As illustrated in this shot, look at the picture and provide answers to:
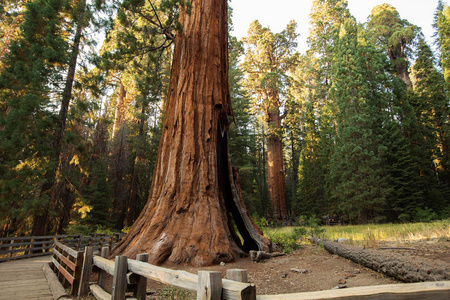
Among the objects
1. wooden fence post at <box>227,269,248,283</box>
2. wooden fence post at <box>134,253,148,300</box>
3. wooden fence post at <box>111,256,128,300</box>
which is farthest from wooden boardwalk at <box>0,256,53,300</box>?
wooden fence post at <box>227,269,248,283</box>

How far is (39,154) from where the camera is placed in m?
11.4

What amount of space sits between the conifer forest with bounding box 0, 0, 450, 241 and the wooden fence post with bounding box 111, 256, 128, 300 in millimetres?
2271

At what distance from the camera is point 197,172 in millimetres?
7141

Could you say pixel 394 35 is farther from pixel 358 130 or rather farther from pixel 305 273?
pixel 305 273

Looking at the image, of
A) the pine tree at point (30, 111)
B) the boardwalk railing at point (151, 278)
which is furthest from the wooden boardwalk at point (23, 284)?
the pine tree at point (30, 111)

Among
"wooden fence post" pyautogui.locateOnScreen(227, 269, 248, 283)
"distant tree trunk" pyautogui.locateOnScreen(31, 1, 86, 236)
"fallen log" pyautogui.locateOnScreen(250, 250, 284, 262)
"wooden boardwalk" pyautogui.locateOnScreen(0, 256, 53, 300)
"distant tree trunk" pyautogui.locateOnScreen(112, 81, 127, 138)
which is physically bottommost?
"wooden boardwalk" pyautogui.locateOnScreen(0, 256, 53, 300)

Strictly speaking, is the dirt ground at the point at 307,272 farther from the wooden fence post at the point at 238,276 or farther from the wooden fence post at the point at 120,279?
the wooden fence post at the point at 238,276

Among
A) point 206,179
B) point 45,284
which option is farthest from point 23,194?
point 206,179

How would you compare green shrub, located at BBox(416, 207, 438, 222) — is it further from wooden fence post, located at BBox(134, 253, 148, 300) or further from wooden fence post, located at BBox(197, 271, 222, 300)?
wooden fence post, located at BBox(197, 271, 222, 300)

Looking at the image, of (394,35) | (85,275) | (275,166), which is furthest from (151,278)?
(394,35)

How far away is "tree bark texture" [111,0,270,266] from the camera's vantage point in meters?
6.07

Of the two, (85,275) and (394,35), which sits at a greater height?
(394,35)

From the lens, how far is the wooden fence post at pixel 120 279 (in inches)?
134

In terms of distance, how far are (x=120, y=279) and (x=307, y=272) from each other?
3.74 meters
